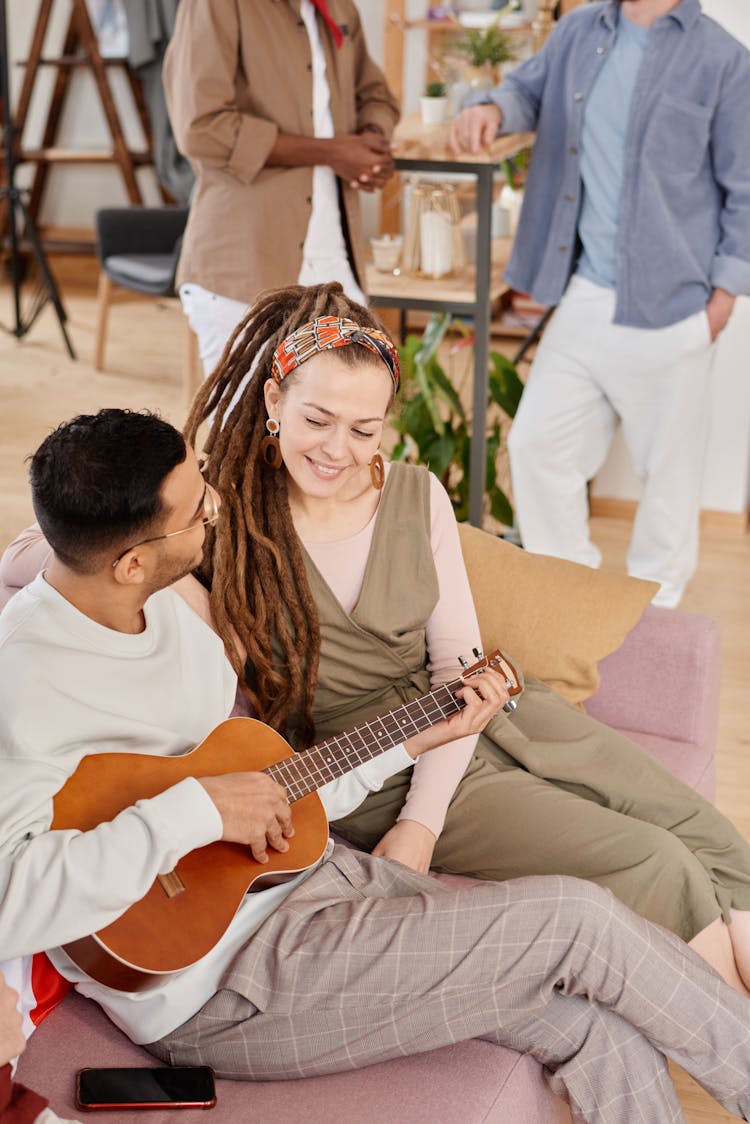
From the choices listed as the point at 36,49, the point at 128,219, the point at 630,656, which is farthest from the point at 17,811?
the point at 36,49

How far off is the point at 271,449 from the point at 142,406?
3.17 m

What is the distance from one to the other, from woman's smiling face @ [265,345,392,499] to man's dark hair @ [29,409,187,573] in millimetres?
362

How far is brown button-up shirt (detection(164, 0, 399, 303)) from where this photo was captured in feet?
9.11

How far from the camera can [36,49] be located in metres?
6.26

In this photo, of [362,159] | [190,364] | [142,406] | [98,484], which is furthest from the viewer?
[142,406]

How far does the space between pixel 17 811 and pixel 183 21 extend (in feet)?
6.65

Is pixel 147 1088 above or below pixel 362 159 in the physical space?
below

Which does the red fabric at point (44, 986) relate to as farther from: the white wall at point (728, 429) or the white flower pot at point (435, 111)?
the white wall at point (728, 429)

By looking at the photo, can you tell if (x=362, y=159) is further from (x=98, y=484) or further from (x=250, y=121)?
(x=98, y=484)

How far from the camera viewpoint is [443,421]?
11.4ft

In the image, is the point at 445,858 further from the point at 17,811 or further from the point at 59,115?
the point at 59,115

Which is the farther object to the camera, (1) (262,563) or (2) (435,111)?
(2) (435,111)

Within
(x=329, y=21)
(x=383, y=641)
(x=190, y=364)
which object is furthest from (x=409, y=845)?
(x=190, y=364)

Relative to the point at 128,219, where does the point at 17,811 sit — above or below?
above
